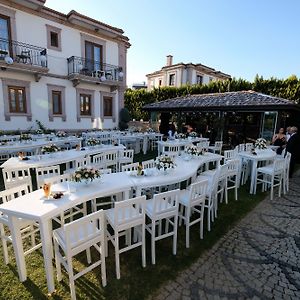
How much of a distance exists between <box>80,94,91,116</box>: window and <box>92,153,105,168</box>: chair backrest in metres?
9.04

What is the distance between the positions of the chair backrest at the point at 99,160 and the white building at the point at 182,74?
806 inches

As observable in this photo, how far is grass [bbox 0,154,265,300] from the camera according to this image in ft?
8.47

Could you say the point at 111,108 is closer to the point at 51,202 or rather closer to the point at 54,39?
the point at 54,39

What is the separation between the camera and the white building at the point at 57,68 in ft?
36.6

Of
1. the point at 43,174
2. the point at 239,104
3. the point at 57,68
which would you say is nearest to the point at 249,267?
the point at 43,174

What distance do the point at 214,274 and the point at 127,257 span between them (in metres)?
1.23

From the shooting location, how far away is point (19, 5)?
11062 mm

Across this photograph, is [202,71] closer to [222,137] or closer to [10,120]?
[222,137]

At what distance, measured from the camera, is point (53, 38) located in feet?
42.0

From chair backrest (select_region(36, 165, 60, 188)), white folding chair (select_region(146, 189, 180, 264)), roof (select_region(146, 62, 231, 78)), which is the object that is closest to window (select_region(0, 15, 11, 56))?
chair backrest (select_region(36, 165, 60, 188))

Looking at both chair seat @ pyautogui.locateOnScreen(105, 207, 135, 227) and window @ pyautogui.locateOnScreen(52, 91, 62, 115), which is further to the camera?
window @ pyautogui.locateOnScreen(52, 91, 62, 115)

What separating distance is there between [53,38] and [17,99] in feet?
13.7

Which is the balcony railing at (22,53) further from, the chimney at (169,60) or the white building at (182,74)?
the chimney at (169,60)

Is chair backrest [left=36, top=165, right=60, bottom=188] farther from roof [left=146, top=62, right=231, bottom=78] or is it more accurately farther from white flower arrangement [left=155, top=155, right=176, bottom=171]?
roof [left=146, top=62, right=231, bottom=78]
